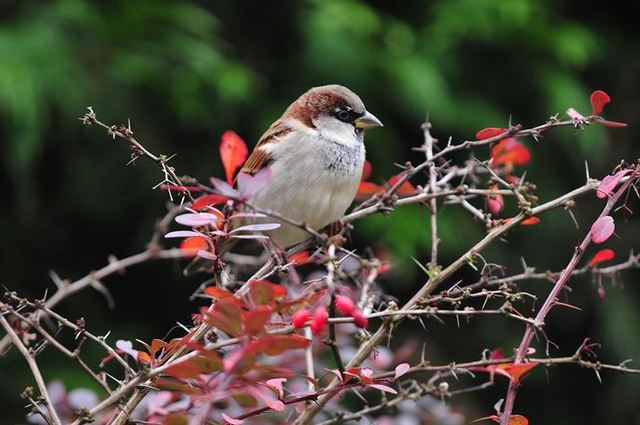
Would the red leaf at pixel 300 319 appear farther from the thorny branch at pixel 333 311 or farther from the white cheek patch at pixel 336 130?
the white cheek patch at pixel 336 130

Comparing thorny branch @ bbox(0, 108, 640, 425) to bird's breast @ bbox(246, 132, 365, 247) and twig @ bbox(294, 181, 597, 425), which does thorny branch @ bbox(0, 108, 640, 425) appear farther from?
bird's breast @ bbox(246, 132, 365, 247)

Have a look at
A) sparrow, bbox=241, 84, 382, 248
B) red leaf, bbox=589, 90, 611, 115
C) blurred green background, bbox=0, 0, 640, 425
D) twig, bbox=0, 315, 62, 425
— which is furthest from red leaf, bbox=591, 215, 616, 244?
blurred green background, bbox=0, 0, 640, 425

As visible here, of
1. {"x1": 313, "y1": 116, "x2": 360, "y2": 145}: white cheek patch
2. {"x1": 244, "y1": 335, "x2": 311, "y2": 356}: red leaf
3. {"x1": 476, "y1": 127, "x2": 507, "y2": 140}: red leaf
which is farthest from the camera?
{"x1": 313, "y1": 116, "x2": 360, "y2": 145}: white cheek patch

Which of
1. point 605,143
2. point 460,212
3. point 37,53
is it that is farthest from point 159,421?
point 605,143

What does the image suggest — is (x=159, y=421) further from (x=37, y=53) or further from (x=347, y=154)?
(x=37, y=53)

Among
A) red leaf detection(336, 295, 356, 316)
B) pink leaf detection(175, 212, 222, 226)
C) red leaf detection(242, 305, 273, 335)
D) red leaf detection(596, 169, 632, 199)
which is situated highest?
red leaf detection(596, 169, 632, 199)

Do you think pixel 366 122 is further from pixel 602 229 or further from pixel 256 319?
pixel 256 319

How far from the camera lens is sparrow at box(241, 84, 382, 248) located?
1.82 m

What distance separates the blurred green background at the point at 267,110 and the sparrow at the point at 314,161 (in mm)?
917

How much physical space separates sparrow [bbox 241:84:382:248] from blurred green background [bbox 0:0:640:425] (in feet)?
3.01

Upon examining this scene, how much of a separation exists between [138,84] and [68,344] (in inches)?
37.2

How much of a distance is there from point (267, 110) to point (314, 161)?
3.96 ft

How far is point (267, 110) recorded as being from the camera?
3043mm

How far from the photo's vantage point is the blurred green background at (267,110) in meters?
2.93
